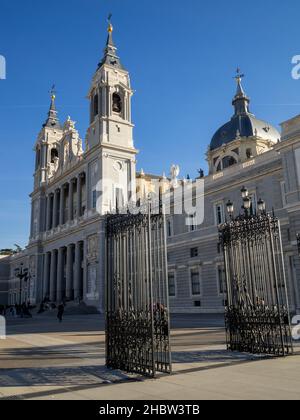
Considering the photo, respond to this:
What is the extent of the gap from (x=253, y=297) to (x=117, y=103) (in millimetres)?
42078

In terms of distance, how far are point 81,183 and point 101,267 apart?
47.6 ft

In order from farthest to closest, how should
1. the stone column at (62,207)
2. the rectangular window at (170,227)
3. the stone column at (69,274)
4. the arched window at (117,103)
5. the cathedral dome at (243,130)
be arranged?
1. the stone column at (62,207)
2. the cathedral dome at (243,130)
3. the stone column at (69,274)
4. the arched window at (117,103)
5. the rectangular window at (170,227)

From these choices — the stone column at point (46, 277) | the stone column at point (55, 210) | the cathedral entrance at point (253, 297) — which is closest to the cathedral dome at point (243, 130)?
the stone column at point (55, 210)

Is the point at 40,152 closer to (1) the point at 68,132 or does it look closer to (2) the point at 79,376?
(1) the point at 68,132

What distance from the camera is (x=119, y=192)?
46375mm

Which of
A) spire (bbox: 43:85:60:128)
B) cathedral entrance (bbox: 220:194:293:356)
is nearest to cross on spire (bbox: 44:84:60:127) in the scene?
spire (bbox: 43:85:60:128)

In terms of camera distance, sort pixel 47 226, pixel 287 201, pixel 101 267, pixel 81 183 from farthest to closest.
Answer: pixel 47 226 → pixel 81 183 → pixel 101 267 → pixel 287 201

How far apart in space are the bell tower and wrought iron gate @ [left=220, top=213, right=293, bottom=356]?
32502 millimetres

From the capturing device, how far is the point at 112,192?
4650 cm

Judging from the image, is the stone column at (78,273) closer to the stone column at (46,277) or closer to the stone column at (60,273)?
the stone column at (60,273)

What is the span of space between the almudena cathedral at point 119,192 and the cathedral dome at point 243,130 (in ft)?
0.54

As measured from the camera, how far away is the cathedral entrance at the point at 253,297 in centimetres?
1089

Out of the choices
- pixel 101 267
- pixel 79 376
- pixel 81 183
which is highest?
pixel 81 183
